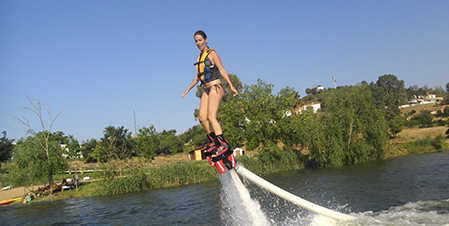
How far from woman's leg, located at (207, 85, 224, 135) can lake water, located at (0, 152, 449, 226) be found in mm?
2124

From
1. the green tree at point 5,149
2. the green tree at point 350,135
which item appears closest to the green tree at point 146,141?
the green tree at point 5,149

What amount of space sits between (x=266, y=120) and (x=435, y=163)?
1658 cm

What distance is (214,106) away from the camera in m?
6.19

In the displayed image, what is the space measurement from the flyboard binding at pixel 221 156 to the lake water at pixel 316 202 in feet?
4.18

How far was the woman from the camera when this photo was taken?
622 centimetres

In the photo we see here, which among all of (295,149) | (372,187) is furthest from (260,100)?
(372,187)

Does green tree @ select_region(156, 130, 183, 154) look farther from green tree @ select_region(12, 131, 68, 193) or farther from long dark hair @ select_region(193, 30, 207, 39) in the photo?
long dark hair @ select_region(193, 30, 207, 39)

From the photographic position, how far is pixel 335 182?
2062 centimetres

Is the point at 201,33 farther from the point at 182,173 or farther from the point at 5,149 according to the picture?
the point at 5,149

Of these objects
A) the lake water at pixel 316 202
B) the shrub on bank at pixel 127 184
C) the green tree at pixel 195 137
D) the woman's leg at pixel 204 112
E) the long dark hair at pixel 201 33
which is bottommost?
the lake water at pixel 316 202

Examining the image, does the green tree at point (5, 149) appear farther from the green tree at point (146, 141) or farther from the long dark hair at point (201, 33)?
the long dark hair at point (201, 33)

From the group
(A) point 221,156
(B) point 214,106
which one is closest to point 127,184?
(A) point 221,156

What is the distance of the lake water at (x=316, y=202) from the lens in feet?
33.8

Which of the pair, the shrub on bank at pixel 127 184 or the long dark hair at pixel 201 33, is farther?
the shrub on bank at pixel 127 184
